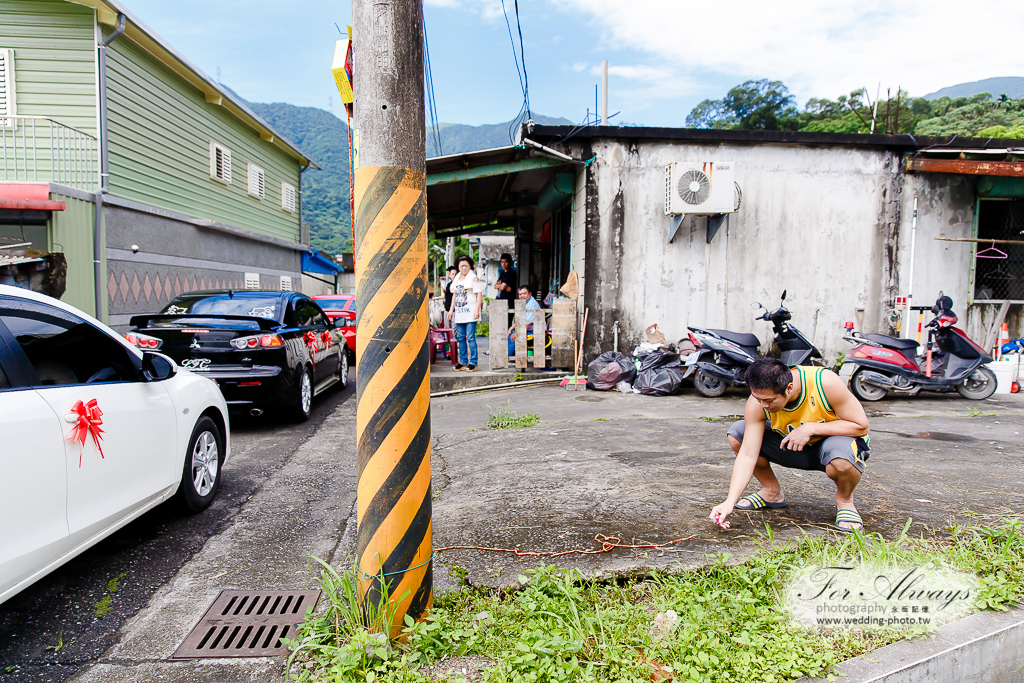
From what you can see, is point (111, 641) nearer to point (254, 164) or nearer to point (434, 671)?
point (434, 671)

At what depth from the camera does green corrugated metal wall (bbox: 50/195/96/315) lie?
399 inches

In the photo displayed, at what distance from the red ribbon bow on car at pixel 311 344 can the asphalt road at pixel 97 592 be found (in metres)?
2.65

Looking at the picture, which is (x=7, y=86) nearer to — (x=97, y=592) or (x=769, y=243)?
(x=97, y=592)

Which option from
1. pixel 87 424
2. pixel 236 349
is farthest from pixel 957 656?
pixel 236 349

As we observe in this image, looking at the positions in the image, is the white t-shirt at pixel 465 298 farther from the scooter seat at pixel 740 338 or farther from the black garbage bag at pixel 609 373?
the scooter seat at pixel 740 338

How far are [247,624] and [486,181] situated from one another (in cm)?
901

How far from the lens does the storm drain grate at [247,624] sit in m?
2.68

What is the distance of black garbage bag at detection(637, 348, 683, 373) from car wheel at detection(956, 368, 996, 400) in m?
3.88

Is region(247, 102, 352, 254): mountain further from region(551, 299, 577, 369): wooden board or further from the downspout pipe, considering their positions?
region(551, 299, 577, 369): wooden board

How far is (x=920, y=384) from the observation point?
331 inches

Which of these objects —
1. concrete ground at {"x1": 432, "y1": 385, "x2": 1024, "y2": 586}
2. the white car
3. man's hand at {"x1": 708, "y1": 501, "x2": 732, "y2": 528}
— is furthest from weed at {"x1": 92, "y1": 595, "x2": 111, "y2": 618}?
man's hand at {"x1": 708, "y1": 501, "x2": 732, "y2": 528}

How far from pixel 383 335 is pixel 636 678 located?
64.2 inches

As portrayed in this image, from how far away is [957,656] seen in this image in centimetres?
250

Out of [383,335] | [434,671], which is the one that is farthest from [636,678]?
[383,335]
